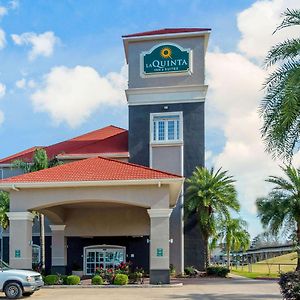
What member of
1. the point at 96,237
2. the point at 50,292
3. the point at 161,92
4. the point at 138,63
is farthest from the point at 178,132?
the point at 50,292

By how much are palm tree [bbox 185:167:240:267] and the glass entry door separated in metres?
5.61

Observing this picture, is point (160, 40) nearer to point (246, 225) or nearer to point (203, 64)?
point (203, 64)

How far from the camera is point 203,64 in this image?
37.8 m

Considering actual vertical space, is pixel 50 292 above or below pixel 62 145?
below

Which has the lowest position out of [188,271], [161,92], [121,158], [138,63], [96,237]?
[188,271]

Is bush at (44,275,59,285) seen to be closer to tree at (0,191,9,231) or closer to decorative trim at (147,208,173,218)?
decorative trim at (147,208,173,218)

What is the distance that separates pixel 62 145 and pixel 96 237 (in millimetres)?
10016

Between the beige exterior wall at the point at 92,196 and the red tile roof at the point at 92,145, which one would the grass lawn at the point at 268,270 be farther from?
the red tile roof at the point at 92,145

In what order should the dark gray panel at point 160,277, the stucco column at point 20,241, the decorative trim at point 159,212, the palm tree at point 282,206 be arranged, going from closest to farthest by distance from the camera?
the dark gray panel at point 160,277, the decorative trim at point 159,212, the stucco column at point 20,241, the palm tree at point 282,206

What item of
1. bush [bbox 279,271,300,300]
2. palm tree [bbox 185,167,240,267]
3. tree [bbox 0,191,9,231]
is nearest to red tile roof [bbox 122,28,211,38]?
palm tree [bbox 185,167,240,267]

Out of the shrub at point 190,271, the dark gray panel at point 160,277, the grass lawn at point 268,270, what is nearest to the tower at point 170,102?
the shrub at point 190,271

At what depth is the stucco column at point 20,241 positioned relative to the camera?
25.4 meters

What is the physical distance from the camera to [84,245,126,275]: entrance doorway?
35750mm

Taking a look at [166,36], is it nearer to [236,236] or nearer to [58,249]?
[58,249]
